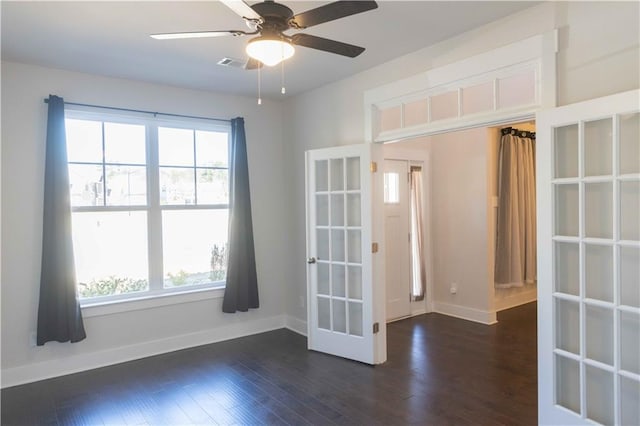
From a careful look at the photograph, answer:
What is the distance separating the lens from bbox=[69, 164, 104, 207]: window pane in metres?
3.95

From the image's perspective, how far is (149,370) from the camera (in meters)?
3.88

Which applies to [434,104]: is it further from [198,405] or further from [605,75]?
[198,405]

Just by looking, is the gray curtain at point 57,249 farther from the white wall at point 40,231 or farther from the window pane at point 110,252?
the window pane at point 110,252

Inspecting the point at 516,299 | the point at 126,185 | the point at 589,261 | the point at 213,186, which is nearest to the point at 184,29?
the point at 126,185

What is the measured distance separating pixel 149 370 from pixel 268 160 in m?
2.70

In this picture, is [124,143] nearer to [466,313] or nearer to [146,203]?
[146,203]

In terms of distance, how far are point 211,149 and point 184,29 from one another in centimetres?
195

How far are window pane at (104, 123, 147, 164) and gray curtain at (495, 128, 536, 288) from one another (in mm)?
4427

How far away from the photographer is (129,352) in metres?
4.15

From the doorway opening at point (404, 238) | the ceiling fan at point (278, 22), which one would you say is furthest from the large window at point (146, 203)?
the ceiling fan at point (278, 22)

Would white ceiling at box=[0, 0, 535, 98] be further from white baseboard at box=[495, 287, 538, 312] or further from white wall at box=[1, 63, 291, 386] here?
white baseboard at box=[495, 287, 538, 312]

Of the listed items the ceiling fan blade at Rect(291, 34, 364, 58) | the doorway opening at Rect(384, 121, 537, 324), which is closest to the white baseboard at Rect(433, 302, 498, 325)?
the doorway opening at Rect(384, 121, 537, 324)

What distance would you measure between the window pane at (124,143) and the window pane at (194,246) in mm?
682

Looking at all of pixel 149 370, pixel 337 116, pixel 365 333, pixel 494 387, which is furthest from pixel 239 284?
pixel 494 387
